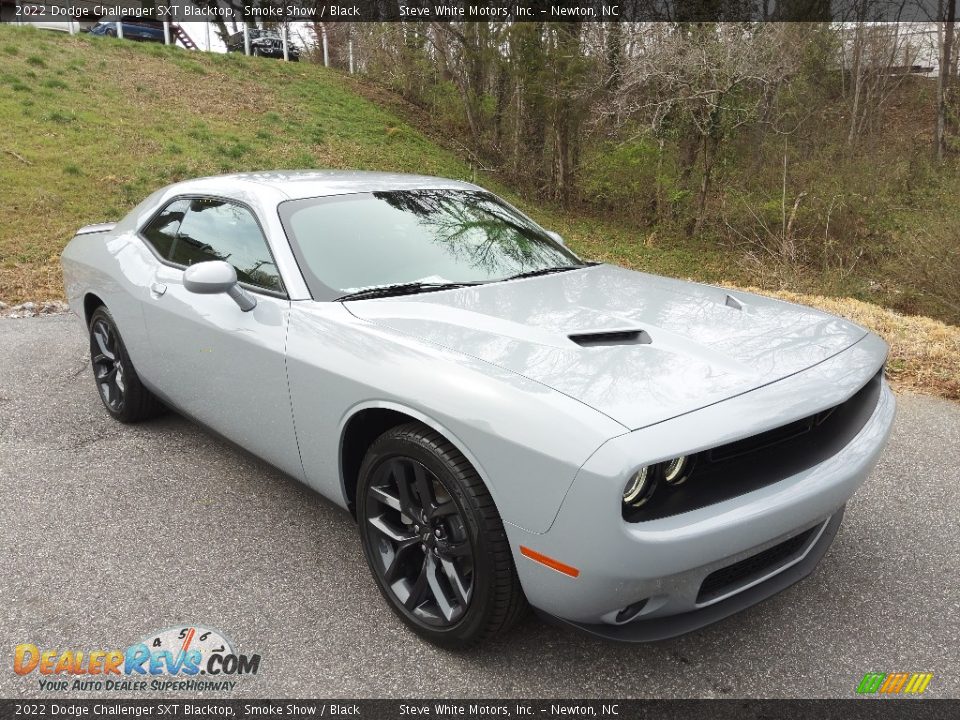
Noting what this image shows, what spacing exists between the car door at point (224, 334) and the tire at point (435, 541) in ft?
1.69

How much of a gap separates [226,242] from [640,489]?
2264 millimetres

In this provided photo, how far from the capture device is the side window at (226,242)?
2.89m

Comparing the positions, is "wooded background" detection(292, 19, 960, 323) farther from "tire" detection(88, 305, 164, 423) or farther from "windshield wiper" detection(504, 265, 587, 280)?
"tire" detection(88, 305, 164, 423)

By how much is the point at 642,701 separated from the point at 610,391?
3.12 feet

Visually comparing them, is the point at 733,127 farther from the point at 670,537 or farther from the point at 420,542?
the point at 670,537

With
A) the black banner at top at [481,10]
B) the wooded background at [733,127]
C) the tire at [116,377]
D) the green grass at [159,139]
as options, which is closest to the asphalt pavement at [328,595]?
the tire at [116,377]

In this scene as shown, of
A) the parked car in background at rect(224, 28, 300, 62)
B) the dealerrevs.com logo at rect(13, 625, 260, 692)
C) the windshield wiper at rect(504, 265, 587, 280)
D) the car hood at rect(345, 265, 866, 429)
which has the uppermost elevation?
the parked car in background at rect(224, 28, 300, 62)

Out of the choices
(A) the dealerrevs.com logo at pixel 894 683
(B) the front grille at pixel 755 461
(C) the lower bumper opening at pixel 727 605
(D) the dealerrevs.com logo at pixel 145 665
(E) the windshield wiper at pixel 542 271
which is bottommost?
(A) the dealerrevs.com logo at pixel 894 683

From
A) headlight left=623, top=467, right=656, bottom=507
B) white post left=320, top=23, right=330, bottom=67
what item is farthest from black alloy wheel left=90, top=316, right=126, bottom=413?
white post left=320, top=23, right=330, bottom=67

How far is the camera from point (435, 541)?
217 cm

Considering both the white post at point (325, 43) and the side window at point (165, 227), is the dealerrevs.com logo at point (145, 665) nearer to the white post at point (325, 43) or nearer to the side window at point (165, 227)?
the side window at point (165, 227)

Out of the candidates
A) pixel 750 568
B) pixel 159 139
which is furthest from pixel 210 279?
pixel 159 139

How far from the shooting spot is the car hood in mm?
1925

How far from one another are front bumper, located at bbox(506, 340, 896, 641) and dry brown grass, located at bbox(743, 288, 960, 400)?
3.14m
